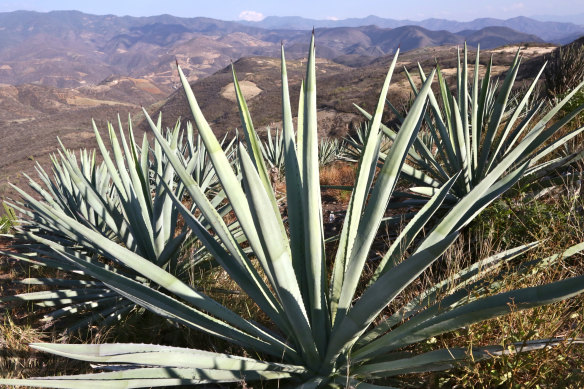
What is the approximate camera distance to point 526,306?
0.93 metres

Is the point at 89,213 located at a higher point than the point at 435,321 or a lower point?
lower

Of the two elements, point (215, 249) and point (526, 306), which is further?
point (215, 249)

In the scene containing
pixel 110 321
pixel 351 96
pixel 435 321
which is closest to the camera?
pixel 435 321

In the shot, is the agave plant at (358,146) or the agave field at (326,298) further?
the agave plant at (358,146)

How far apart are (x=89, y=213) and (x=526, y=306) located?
3064 millimetres

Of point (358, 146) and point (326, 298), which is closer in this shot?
point (326, 298)

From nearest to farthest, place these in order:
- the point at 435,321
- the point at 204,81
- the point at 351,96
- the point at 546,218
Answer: the point at 435,321 → the point at 546,218 → the point at 351,96 → the point at 204,81

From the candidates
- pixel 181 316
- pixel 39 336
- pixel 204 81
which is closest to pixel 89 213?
pixel 39 336

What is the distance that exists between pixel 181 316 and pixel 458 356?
0.97m

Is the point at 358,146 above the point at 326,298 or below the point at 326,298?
above

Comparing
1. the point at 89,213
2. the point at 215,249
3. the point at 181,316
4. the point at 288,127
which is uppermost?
the point at 288,127

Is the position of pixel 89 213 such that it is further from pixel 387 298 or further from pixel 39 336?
pixel 387 298

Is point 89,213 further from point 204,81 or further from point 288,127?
point 204,81

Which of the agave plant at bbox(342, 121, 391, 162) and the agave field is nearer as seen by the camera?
the agave field
